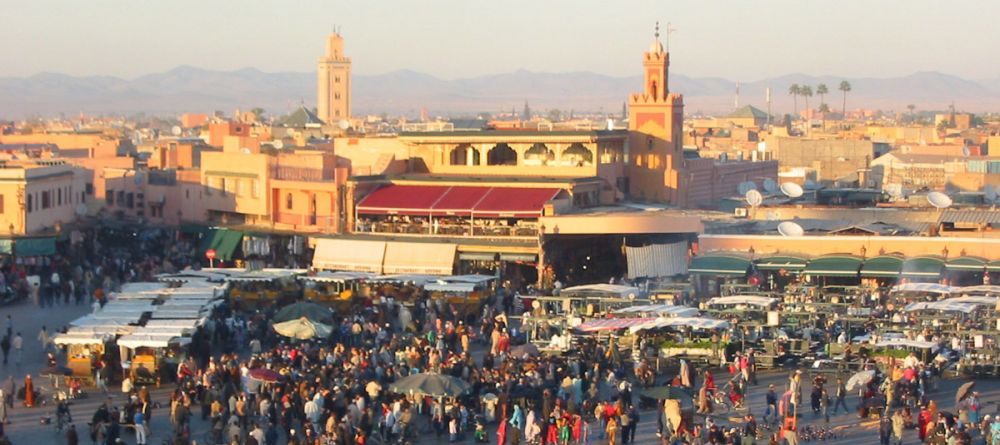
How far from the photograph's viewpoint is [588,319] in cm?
3325

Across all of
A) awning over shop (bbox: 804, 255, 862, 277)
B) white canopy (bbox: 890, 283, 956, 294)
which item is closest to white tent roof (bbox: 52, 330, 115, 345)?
white canopy (bbox: 890, 283, 956, 294)

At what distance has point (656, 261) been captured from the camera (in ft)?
136

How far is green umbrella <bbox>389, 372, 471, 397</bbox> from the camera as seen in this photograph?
26109mm

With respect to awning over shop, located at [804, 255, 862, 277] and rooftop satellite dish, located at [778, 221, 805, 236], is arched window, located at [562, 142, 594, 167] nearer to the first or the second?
rooftop satellite dish, located at [778, 221, 805, 236]

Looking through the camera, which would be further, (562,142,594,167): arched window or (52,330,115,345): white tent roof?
(562,142,594,167): arched window

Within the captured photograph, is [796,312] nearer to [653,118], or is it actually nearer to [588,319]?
[588,319]

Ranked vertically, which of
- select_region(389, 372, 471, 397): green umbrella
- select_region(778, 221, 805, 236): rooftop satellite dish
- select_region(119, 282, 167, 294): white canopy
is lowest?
select_region(389, 372, 471, 397): green umbrella

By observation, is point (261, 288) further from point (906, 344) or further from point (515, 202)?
point (906, 344)

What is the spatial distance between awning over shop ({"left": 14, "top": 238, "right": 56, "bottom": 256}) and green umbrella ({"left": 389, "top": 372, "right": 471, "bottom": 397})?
67.6 ft

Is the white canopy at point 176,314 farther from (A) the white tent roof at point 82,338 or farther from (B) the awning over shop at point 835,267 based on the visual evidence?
(B) the awning over shop at point 835,267

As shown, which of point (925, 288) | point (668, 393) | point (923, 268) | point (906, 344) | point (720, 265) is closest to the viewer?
point (668, 393)

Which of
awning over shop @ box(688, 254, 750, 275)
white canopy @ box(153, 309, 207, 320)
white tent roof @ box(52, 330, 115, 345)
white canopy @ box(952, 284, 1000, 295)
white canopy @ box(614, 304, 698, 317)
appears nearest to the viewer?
white tent roof @ box(52, 330, 115, 345)

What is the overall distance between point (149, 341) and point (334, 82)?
148m

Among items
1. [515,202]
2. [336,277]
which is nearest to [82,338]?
[336,277]
